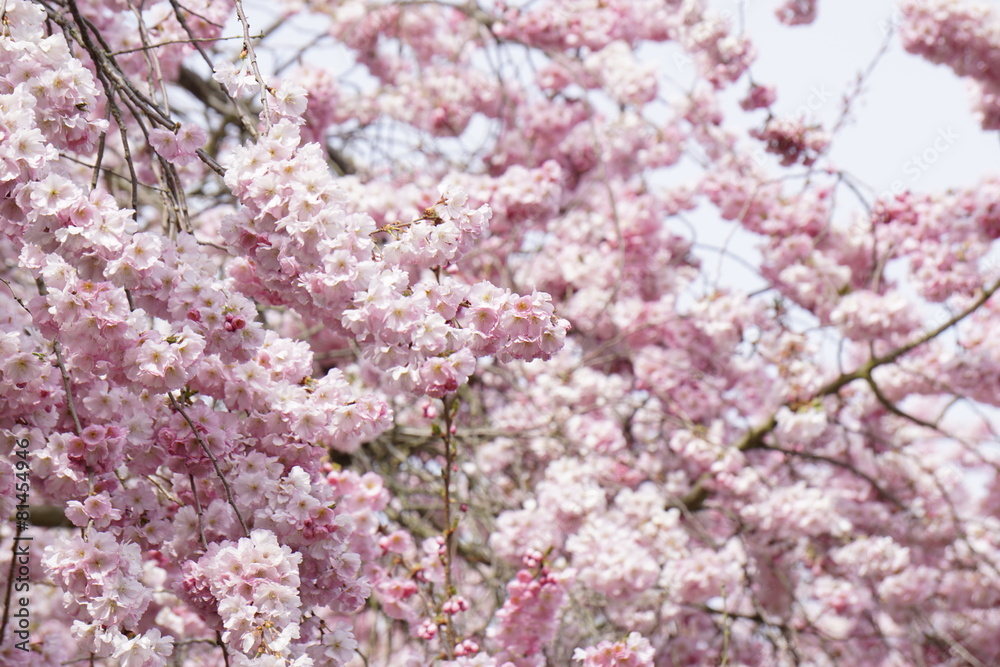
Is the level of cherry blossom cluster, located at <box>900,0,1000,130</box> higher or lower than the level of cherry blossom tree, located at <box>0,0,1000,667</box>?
higher

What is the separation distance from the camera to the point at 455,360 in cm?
167

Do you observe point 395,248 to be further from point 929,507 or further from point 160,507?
point 929,507

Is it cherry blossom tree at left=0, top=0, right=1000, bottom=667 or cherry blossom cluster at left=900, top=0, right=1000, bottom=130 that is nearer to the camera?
cherry blossom tree at left=0, top=0, right=1000, bottom=667

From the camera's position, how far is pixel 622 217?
15.1 feet

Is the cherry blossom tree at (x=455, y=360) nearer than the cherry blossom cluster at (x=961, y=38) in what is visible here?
Yes

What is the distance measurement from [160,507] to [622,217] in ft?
10.3

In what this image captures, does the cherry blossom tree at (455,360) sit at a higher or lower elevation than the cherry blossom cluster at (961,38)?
lower

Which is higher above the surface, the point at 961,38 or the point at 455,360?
the point at 961,38

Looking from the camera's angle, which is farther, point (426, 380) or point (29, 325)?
point (29, 325)

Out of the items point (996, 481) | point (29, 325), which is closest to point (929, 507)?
point (996, 481)

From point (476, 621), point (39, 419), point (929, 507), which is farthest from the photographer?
point (929, 507)

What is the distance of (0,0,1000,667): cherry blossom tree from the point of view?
1602mm

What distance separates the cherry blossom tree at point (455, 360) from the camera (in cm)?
160

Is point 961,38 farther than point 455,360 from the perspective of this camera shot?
Yes
